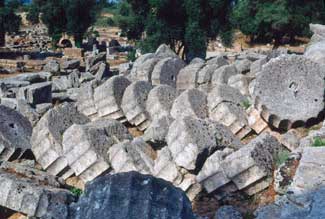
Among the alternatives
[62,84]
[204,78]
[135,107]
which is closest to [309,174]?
[135,107]

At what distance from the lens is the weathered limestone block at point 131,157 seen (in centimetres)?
805

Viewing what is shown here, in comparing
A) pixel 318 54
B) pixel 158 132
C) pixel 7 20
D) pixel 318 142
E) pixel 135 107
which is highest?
pixel 318 54

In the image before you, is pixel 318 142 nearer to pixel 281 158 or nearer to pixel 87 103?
pixel 281 158

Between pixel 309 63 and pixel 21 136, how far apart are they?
515cm

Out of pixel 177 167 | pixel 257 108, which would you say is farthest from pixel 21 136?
pixel 257 108

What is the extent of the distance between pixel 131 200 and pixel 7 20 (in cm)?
→ 4036

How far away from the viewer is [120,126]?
9.51 metres

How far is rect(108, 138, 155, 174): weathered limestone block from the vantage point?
805 cm

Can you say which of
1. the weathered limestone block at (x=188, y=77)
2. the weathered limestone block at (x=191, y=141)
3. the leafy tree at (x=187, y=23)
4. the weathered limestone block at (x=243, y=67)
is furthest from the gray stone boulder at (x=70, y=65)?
the weathered limestone block at (x=191, y=141)

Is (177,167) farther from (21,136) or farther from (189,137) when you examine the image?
(21,136)

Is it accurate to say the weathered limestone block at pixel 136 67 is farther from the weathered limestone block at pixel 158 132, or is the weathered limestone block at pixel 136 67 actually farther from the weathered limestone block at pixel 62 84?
the weathered limestone block at pixel 158 132

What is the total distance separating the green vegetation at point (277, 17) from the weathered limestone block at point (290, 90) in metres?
25.7

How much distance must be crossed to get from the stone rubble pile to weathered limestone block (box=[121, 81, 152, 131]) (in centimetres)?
2

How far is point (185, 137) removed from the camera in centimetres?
767
